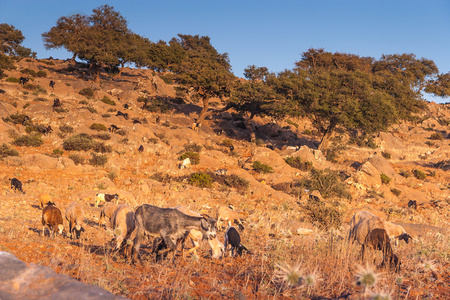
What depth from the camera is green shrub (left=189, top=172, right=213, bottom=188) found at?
1827 centimetres

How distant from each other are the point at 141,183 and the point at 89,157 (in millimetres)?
6530

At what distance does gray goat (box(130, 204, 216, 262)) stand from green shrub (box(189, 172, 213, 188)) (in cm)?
1211

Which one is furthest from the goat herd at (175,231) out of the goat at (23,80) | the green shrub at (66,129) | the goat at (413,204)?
the goat at (23,80)

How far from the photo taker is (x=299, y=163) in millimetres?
25672

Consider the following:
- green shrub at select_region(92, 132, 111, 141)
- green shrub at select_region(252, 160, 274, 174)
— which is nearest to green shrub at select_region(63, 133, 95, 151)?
green shrub at select_region(92, 132, 111, 141)

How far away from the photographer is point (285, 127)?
4816 centimetres

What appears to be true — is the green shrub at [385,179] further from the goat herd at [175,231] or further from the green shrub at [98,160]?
the green shrub at [98,160]

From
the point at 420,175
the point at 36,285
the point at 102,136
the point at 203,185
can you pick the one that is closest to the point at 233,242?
the point at 36,285

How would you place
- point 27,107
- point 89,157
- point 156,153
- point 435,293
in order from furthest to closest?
point 27,107 → point 156,153 → point 89,157 → point 435,293

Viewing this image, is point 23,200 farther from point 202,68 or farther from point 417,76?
point 417,76

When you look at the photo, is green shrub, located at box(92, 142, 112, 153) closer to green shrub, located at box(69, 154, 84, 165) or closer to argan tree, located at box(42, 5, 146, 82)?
green shrub, located at box(69, 154, 84, 165)

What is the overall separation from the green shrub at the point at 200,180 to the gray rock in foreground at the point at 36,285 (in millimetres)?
15273

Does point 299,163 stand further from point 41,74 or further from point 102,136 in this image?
point 41,74

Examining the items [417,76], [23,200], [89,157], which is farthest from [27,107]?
[417,76]
